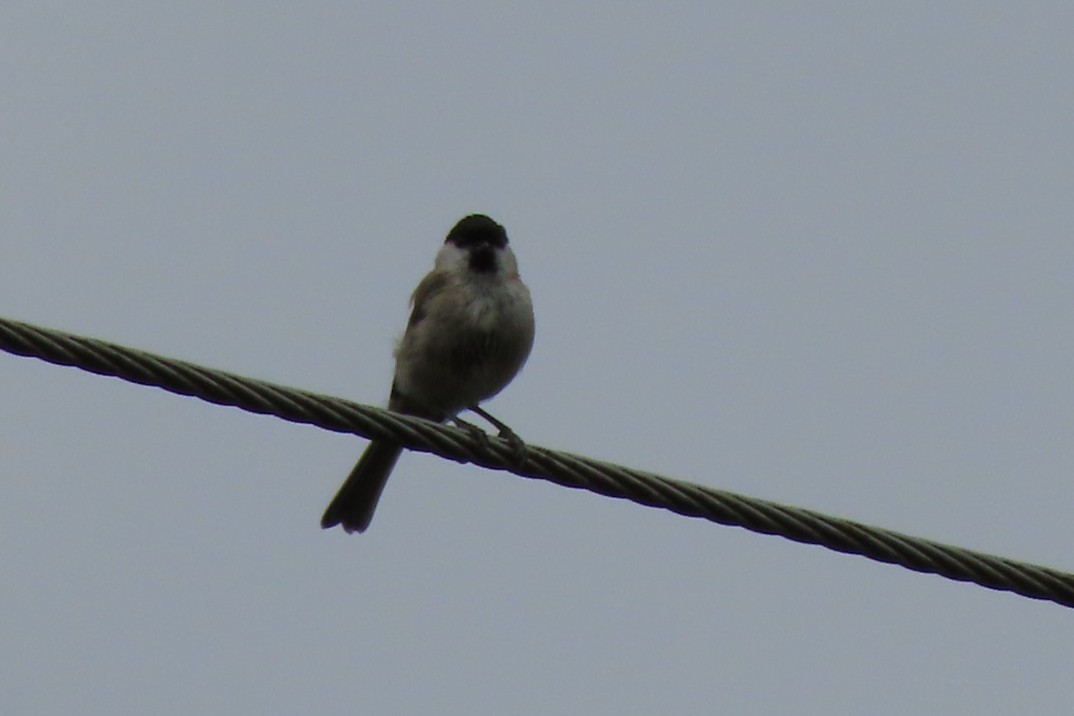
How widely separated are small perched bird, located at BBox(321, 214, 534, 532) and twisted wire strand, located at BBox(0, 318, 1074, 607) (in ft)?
8.11

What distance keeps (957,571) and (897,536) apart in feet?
0.54

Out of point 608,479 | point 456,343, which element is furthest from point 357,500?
point 608,479

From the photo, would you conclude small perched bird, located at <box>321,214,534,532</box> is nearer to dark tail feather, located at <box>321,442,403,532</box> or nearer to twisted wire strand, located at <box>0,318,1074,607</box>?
dark tail feather, located at <box>321,442,403,532</box>

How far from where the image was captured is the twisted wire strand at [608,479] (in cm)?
382

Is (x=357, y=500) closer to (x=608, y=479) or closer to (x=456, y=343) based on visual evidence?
(x=456, y=343)

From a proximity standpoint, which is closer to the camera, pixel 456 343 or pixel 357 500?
pixel 456 343

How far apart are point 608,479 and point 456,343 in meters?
2.68

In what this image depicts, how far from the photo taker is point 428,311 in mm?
6973

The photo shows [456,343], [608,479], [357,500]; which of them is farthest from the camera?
[357,500]

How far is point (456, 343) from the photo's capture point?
6824mm

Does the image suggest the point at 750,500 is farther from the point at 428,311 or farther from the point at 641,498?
the point at 428,311

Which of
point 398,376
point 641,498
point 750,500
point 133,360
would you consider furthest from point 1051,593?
point 398,376

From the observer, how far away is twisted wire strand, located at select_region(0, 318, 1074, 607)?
3822mm

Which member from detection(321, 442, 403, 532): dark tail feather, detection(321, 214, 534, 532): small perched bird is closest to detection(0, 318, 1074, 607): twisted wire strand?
detection(321, 214, 534, 532): small perched bird
